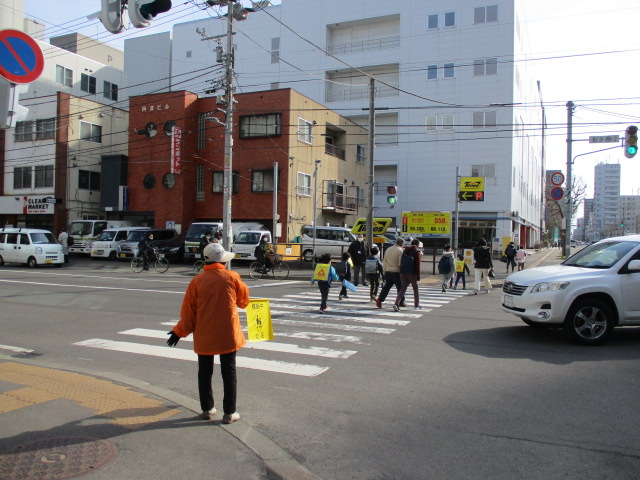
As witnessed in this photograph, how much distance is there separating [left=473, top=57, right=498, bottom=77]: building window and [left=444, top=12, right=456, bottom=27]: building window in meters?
4.25

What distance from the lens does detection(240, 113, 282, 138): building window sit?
1208 inches

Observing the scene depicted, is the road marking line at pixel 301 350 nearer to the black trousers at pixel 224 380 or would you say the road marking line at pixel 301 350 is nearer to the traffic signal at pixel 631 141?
the black trousers at pixel 224 380

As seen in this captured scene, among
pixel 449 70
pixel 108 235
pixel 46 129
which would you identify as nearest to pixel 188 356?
pixel 108 235

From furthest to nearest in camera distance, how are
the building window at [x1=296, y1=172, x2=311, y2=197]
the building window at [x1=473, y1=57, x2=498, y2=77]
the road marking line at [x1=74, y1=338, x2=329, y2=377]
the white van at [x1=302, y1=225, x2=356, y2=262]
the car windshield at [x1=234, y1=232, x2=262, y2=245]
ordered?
the building window at [x1=473, y1=57, x2=498, y2=77] < the building window at [x1=296, y1=172, x2=311, y2=197] < the white van at [x1=302, y1=225, x2=356, y2=262] < the car windshield at [x1=234, y1=232, x2=262, y2=245] < the road marking line at [x1=74, y1=338, x2=329, y2=377]

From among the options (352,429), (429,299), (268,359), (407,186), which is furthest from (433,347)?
(407,186)

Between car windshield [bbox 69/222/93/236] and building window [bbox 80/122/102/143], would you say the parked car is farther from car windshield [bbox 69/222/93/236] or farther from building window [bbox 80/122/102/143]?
building window [bbox 80/122/102/143]

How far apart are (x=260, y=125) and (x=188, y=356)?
997 inches

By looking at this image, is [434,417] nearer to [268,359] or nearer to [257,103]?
[268,359]

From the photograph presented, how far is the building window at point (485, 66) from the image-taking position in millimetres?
43438

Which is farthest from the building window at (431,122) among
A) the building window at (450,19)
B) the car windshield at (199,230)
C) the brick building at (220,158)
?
the car windshield at (199,230)

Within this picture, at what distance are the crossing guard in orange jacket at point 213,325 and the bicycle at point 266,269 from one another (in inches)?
634

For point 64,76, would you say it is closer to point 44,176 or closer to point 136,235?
point 44,176

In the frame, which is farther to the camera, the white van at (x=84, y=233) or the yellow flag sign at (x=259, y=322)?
the white van at (x=84, y=233)

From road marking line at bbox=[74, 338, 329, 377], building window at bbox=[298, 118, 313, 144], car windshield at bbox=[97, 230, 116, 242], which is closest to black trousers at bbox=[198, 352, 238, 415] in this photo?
road marking line at bbox=[74, 338, 329, 377]
